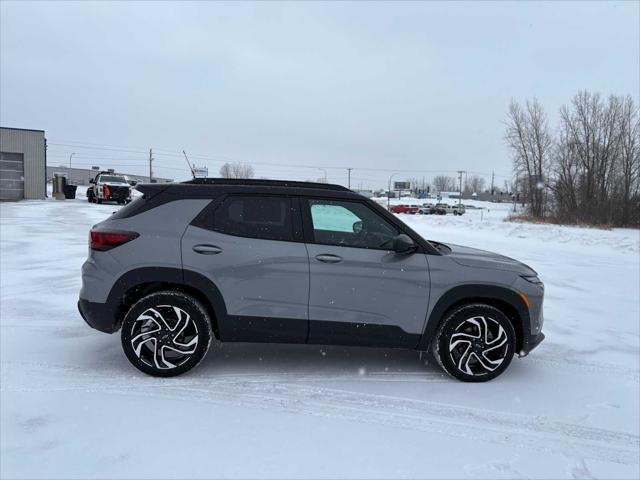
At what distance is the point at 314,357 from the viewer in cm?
438

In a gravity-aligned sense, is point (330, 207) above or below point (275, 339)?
above

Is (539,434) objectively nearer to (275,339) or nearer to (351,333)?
(351,333)

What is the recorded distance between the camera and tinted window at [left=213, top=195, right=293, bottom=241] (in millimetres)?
3854

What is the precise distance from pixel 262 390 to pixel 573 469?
2.26 metres

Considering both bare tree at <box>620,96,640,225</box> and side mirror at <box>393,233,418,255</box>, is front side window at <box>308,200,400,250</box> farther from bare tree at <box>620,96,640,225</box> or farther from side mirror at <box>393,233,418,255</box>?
bare tree at <box>620,96,640,225</box>

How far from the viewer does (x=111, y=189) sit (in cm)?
3055

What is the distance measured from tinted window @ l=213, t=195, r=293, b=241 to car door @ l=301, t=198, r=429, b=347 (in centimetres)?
24

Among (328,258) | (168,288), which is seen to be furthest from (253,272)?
(168,288)

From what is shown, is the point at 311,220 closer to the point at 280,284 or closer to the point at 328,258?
the point at 328,258

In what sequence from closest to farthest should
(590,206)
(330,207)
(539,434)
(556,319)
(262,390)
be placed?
(539,434) < (262,390) < (330,207) < (556,319) < (590,206)

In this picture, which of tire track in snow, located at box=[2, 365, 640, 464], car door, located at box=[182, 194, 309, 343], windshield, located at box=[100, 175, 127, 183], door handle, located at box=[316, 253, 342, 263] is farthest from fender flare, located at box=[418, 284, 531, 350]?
windshield, located at box=[100, 175, 127, 183]

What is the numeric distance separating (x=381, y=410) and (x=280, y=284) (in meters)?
1.29

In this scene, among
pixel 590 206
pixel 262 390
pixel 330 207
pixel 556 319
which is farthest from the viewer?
pixel 590 206

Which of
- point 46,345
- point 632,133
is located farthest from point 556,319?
point 632,133
